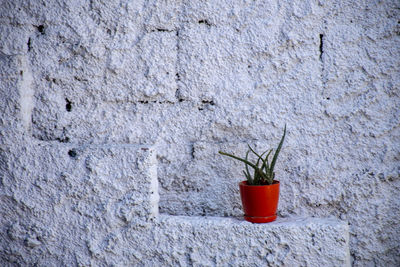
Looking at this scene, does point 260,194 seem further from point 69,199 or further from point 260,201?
point 69,199

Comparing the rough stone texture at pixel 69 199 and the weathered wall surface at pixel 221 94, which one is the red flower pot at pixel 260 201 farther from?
the rough stone texture at pixel 69 199

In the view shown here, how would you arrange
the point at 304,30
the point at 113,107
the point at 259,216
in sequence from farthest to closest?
1. the point at 113,107
2. the point at 304,30
3. the point at 259,216

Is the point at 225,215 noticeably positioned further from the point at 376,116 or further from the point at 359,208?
the point at 376,116

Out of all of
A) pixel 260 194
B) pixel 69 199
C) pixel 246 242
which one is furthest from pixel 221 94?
pixel 69 199

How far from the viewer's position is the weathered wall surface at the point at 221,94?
1309 mm

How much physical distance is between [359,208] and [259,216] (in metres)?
0.38

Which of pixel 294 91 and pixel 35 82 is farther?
pixel 35 82

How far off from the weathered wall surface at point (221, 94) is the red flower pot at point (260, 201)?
0.53 feet

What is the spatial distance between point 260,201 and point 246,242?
0.48ft

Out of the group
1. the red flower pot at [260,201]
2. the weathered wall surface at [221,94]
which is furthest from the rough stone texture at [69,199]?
the red flower pot at [260,201]

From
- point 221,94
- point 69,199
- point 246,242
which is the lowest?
point 246,242

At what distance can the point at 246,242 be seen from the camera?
3.98ft

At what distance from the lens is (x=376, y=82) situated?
1.31 m

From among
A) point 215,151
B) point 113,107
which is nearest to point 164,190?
point 215,151
